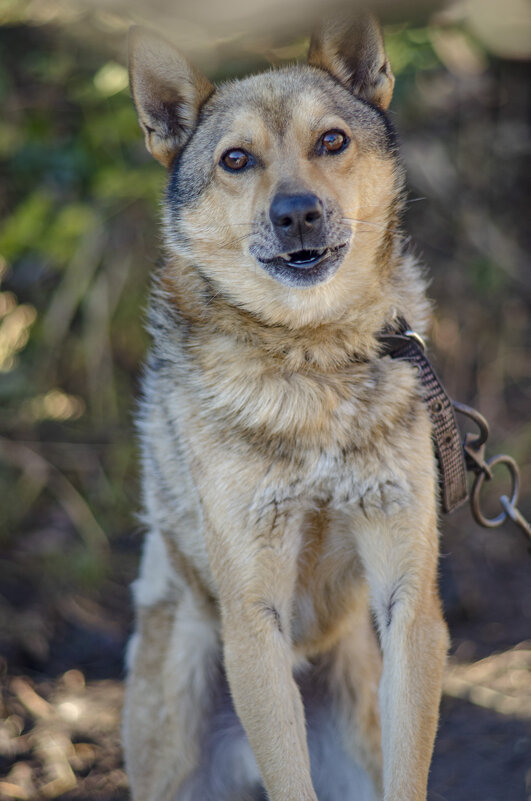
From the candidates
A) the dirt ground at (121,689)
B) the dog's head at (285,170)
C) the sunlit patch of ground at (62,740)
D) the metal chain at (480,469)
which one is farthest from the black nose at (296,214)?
the sunlit patch of ground at (62,740)

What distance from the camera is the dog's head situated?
230cm

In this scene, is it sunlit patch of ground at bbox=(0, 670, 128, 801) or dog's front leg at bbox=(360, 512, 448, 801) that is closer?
dog's front leg at bbox=(360, 512, 448, 801)

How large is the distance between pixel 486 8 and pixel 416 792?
146 inches

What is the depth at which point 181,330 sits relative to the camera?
2.55 meters

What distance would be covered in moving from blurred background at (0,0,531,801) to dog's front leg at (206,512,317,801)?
130 centimetres

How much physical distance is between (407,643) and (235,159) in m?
1.48

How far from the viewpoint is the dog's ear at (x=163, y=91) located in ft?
8.04

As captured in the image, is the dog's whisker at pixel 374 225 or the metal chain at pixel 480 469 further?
the metal chain at pixel 480 469

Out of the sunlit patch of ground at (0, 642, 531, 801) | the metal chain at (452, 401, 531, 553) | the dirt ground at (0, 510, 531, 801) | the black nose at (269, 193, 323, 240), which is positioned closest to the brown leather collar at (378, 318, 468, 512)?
the metal chain at (452, 401, 531, 553)

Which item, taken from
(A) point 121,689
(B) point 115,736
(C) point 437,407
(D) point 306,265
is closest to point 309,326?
(D) point 306,265

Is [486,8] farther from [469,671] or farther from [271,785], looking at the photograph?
[271,785]

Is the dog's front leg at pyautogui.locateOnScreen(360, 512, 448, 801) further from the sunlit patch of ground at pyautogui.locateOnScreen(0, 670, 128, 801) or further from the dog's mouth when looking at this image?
the sunlit patch of ground at pyautogui.locateOnScreen(0, 670, 128, 801)

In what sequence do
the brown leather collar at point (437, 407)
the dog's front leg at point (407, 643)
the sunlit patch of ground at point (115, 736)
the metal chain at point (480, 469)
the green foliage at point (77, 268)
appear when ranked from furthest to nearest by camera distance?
the green foliage at point (77, 268) → the sunlit patch of ground at point (115, 736) → the metal chain at point (480, 469) → the brown leather collar at point (437, 407) → the dog's front leg at point (407, 643)

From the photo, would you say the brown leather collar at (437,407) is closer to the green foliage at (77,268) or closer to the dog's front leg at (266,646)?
the dog's front leg at (266,646)
